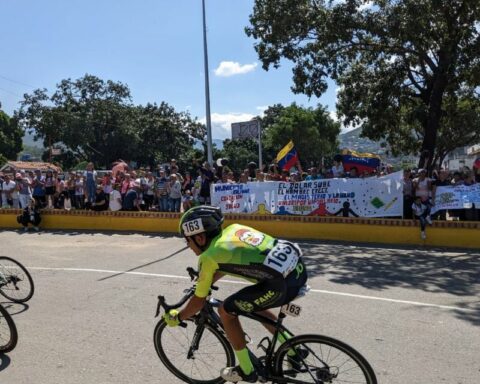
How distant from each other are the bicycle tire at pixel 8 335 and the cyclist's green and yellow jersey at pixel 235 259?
2.46 meters

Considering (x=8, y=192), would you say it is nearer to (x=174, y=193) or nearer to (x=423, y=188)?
(x=174, y=193)

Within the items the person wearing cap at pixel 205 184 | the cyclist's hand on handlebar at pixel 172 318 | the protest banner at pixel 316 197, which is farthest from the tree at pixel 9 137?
the cyclist's hand on handlebar at pixel 172 318

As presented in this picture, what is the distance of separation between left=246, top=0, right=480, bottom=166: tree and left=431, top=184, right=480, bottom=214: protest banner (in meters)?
3.66

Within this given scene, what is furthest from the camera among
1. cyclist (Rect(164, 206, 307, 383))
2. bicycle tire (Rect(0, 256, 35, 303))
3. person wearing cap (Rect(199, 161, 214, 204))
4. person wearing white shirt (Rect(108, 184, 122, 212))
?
person wearing white shirt (Rect(108, 184, 122, 212))

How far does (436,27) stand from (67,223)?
13213 millimetres

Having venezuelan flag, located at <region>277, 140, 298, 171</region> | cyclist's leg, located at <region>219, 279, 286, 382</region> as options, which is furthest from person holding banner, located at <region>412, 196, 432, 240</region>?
cyclist's leg, located at <region>219, 279, 286, 382</region>

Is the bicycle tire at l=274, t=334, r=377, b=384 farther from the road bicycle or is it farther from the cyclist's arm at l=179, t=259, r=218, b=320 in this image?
the cyclist's arm at l=179, t=259, r=218, b=320

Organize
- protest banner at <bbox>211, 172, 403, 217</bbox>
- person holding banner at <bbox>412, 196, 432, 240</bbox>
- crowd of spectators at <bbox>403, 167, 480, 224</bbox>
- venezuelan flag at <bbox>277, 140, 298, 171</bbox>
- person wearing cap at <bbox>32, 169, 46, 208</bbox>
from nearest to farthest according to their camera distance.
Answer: person holding banner at <bbox>412, 196, 432, 240</bbox>
crowd of spectators at <bbox>403, 167, 480, 224</bbox>
protest banner at <bbox>211, 172, 403, 217</bbox>
person wearing cap at <bbox>32, 169, 46, 208</bbox>
venezuelan flag at <bbox>277, 140, 298, 171</bbox>

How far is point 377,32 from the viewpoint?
48.4 feet

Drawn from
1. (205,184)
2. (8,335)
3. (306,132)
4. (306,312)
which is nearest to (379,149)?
(306,132)

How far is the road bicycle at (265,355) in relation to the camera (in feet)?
11.4

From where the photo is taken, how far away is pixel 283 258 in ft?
Answer: 11.7

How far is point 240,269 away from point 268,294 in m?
0.28

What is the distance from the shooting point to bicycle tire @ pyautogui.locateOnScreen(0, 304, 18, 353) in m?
4.96
